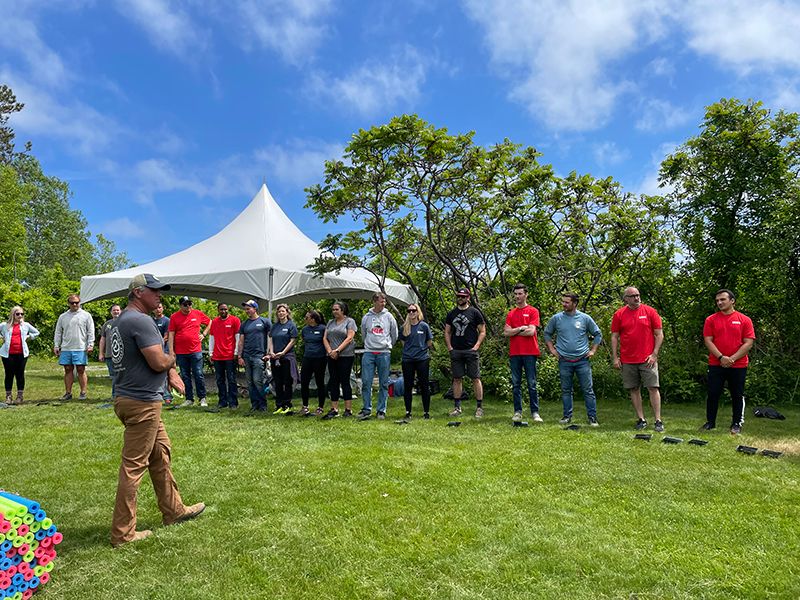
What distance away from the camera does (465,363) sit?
726 centimetres

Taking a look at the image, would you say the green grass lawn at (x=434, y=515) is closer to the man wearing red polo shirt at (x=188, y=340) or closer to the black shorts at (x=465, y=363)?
the black shorts at (x=465, y=363)

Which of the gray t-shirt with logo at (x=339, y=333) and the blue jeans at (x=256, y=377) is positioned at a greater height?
the gray t-shirt with logo at (x=339, y=333)

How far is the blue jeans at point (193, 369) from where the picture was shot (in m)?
8.35

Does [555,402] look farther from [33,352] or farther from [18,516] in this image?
[33,352]

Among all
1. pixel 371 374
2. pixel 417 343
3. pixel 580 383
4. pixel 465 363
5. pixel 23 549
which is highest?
pixel 417 343

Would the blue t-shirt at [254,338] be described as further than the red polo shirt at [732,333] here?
Yes

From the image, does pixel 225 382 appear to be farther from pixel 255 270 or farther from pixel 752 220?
pixel 752 220

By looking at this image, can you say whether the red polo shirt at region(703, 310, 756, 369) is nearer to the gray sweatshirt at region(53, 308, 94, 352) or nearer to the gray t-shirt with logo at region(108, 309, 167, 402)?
the gray t-shirt with logo at region(108, 309, 167, 402)

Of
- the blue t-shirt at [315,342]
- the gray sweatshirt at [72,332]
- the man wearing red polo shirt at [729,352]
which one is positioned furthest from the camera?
the gray sweatshirt at [72,332]

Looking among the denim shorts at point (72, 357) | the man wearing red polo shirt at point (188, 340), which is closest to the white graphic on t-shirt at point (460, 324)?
the man wearing red polo shirt at point (188, 340)

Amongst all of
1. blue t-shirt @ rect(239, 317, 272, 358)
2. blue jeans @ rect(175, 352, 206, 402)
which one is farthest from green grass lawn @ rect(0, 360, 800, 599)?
blue jeans @ rect(175, 352, 206, 402)

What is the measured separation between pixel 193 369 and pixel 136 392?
17.9 feet

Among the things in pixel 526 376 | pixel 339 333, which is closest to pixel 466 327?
pixel 526 376

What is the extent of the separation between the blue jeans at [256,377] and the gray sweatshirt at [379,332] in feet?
5.47
